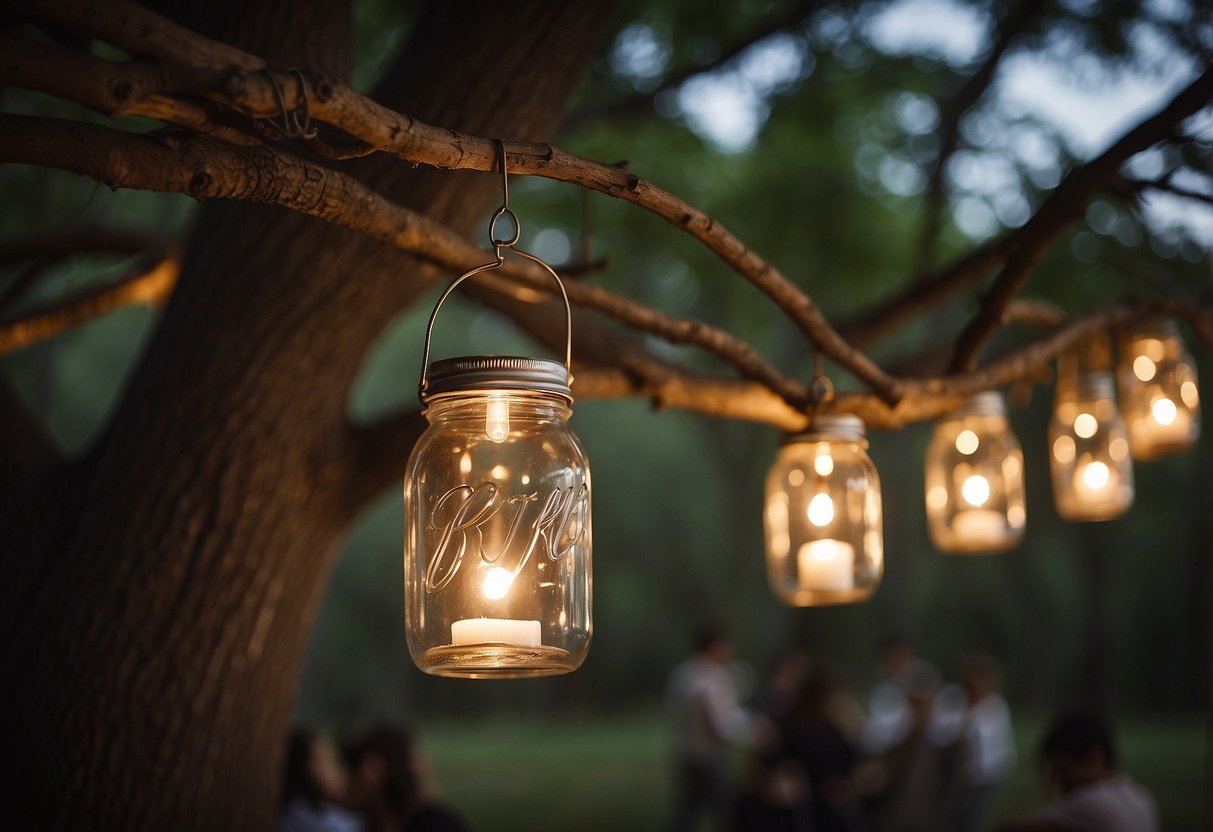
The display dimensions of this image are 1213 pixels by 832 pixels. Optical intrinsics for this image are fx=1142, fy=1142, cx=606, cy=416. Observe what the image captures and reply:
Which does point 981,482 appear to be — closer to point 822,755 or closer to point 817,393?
point 817,393

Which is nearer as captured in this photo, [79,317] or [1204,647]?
[79,317]

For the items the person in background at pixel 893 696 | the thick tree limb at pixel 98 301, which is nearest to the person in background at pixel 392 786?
the thick tree limb at pixel 98 301

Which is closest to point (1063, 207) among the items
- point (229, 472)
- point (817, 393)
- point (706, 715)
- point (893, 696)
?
point (817, 393)

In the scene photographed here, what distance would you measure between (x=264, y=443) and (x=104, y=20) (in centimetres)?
180

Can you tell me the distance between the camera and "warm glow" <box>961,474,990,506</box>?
371cm

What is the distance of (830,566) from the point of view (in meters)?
2.97

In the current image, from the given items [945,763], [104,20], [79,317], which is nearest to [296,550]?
[79,317]

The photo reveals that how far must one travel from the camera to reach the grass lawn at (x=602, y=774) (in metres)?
11.6

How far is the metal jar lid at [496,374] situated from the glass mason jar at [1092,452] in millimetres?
2626

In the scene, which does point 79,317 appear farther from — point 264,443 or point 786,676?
point 786,676

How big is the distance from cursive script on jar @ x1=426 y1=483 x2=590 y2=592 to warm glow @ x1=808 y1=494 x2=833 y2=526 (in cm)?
117

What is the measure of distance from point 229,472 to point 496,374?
1.69 meters

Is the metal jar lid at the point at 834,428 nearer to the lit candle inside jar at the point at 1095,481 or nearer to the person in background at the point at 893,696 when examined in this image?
the lit candle inside jar at the point at 1095,481

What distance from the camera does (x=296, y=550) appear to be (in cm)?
353
